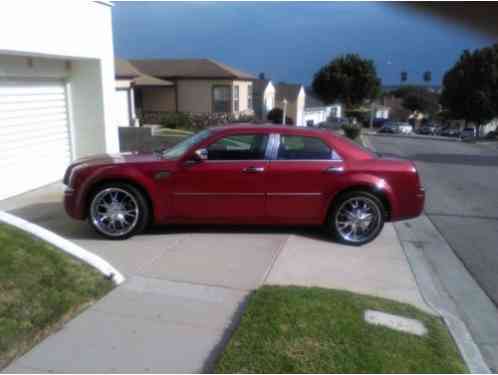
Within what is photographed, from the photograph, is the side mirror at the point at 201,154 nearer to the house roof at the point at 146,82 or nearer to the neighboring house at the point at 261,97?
the house roof at the point at 146,82

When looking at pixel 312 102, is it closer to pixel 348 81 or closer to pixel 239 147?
pixel 348 81

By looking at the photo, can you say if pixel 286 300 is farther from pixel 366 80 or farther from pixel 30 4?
pixel 366 80

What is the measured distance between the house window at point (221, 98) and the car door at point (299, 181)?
76.6ft

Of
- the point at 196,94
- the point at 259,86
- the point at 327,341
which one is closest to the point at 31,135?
the point at 327,341

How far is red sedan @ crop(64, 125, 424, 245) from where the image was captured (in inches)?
235

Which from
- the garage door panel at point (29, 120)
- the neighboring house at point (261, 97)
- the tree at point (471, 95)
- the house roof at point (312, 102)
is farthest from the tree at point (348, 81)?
the garage door panel at point (29, 120)

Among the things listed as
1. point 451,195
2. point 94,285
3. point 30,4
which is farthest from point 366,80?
point 94,285

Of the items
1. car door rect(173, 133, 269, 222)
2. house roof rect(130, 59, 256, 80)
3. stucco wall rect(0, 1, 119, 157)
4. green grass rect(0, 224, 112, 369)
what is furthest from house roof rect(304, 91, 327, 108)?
green grass rect(0, 224, 112, 369)

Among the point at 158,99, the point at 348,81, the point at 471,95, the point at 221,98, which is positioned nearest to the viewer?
the point at 158,99

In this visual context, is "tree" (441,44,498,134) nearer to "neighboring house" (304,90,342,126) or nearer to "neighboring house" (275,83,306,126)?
"neighboring house" (275,83,306,126)

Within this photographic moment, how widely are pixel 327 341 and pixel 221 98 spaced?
26450mm

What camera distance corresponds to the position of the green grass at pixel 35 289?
3498 mm

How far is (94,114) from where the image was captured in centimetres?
996

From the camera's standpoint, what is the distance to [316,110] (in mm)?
60000
